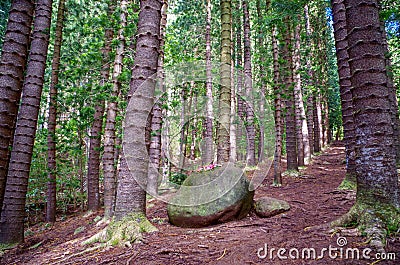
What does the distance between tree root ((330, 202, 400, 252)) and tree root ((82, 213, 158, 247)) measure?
269 cm

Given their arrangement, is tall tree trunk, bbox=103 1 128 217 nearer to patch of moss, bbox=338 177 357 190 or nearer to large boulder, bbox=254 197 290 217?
large boulder, bbox=254 197 290 217

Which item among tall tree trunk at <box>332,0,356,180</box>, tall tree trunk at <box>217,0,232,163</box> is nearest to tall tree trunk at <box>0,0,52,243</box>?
tall tree trunk at <box>217,0,232,163</box>

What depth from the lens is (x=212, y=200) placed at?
16.2ft

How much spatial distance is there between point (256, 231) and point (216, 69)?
8.26 metres

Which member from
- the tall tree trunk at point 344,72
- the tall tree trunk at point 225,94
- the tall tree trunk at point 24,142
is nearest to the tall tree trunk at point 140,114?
the tall tree trunk at point 24,142

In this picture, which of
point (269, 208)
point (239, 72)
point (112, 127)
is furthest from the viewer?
point (239, 72)

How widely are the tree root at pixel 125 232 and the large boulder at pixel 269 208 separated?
2.27m

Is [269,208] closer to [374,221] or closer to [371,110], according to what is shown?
[374,221]

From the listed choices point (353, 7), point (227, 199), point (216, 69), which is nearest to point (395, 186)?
point (353, 7)

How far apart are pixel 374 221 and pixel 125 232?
3167 mm

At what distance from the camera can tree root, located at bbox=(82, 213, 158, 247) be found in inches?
143

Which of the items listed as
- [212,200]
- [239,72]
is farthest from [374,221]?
[239,72]

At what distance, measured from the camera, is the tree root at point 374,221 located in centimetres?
264

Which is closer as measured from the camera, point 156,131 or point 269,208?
point 269,208
